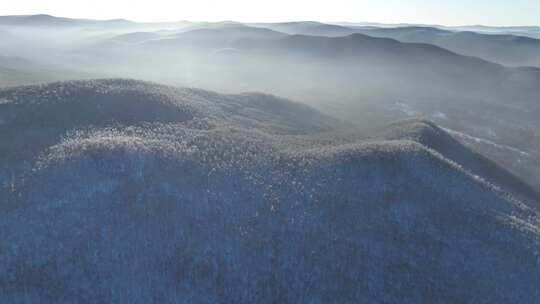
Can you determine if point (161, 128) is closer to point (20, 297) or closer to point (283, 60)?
point (20, 297)

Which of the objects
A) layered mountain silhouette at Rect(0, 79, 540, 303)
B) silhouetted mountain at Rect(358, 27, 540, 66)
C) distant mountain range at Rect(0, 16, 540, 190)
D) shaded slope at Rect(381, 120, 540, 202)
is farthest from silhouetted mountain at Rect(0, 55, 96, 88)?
silhouetted mountain at Rect(358, 27, 540, 66)

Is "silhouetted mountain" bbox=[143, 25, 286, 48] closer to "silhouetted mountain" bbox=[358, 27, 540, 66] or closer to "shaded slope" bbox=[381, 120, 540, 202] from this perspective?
"silhouetted mountain" bbox=[358, 27, 540, 66]

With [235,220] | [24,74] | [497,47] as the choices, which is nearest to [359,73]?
[24,74]

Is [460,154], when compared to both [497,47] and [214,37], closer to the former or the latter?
[214,37]

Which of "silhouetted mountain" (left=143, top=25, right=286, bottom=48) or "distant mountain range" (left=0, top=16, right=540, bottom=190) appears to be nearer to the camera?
"distant mountain range" (left=0, top=16, right=540, bottom=190)

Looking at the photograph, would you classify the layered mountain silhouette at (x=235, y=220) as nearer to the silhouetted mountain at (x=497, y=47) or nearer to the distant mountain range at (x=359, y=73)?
the distant mountain range at (x=359, y=73)

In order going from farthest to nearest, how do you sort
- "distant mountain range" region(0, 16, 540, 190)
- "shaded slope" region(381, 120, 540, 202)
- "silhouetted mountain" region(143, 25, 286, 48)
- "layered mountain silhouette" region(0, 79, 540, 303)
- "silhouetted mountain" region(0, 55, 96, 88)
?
1. "silhouetted mountain" region(143, 25, 286, 48)
2. "silhouetted mountain" region(0, 55, 96, 88)
3. "distant mountain range" region(0, 16, 540, 190)
4. "shaded slope" region(381, 120, 540, 202)
5. "layered mountain silhouette" region(0, 79, 540, 303)

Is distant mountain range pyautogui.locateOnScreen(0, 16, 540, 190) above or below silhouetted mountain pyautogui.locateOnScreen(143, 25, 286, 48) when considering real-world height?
below

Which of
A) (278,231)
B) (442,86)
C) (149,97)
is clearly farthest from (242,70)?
(278,231)

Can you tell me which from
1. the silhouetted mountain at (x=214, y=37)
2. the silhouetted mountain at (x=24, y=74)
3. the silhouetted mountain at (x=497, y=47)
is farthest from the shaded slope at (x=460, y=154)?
the silhouetted mountain at (x=497, y=47)
